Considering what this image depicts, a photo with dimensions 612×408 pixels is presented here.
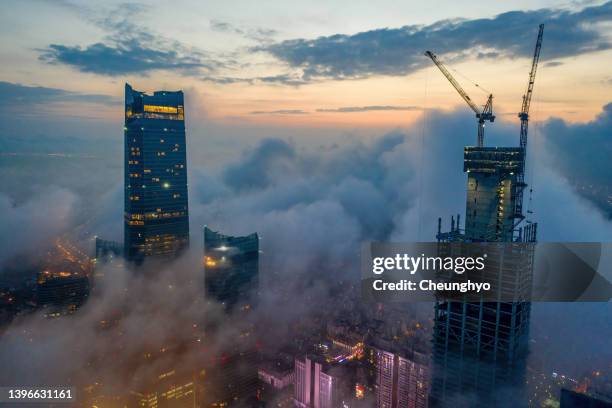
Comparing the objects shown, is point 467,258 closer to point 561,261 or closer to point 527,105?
point 561,261

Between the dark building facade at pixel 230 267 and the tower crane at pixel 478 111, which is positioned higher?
the tower crane at pixel 478 111

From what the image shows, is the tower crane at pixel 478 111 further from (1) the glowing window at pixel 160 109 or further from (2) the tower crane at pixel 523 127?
(1) the glowing window at pixel 160 109

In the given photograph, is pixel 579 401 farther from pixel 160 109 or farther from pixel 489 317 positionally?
pixel 160 109

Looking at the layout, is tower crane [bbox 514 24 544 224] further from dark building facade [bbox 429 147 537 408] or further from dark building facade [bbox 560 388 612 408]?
dark building facade [bbox 560 388 612 408]

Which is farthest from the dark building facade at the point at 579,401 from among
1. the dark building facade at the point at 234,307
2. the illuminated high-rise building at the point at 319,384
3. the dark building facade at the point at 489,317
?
the dark building facade at the point at 234,307

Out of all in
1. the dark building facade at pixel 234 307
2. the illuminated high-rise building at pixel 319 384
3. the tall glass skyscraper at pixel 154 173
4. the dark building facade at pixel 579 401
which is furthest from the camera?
the tall glass skyscraper at pixel 154 173

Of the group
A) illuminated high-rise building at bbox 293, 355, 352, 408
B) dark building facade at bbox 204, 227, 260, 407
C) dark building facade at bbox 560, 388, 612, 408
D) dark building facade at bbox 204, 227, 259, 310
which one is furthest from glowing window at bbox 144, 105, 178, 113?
dark building facade at bbox 560, 388, 612, 408

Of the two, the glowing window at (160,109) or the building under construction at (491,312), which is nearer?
the building under construction at (491,312)

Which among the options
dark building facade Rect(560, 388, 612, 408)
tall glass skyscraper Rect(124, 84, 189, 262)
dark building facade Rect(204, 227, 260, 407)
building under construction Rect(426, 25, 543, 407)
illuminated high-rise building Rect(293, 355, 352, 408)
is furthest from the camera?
tall glass skyscraper Rect(124, 84, 189, 262)
